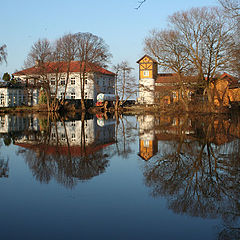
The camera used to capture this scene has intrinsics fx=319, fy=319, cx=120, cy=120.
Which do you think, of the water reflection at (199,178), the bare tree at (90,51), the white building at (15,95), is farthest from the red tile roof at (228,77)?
the white building at (15,95)

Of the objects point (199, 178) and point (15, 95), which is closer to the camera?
point (199, 178)

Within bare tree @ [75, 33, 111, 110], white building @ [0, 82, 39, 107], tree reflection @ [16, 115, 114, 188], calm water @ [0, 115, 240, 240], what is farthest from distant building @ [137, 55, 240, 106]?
white building @ [0, 82, 39, 107]

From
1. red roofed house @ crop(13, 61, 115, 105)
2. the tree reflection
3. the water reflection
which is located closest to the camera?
the water reflection

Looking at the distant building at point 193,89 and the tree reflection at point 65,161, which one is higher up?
the distant building at point 193,89

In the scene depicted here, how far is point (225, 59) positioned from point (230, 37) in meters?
2.10

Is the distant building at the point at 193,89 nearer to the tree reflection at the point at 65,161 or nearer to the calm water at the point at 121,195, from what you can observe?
the tree reflection at the point at 65,161

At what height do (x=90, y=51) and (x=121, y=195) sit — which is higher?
(x=90, y=51)

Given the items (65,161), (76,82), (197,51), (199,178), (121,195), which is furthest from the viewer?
(76,82)

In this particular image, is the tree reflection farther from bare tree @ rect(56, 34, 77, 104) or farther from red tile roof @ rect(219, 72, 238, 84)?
bare tree @ rect(56, 34, 77, 104)

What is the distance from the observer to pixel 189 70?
33.0 metres

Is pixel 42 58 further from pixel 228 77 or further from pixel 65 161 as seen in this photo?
pixel 65 161

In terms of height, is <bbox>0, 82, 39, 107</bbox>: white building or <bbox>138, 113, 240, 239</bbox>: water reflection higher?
<bbox>0, 82, 39, 107</bbox>: white building

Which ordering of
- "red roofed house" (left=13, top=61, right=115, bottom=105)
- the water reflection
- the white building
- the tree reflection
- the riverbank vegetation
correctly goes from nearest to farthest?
the water reflection
the tree reflection
the riverbank vegetation
"red roofed house" (left=13, top=61, right=115, bottom=105)
the white building

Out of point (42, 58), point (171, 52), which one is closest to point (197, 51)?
point (171, 52)
